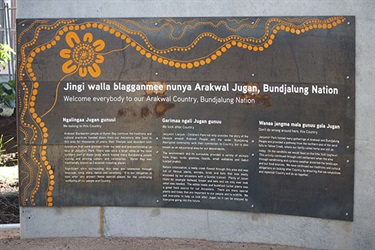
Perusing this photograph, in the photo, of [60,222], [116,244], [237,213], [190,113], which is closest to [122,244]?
[116,244]

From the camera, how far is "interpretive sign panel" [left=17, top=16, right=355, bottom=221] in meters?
4.89

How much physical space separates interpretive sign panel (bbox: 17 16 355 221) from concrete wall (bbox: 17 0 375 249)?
78 millimetres

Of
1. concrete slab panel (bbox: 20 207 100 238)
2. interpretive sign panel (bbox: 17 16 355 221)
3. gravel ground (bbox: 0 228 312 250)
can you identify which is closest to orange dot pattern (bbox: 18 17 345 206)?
interpretive sign panel (bbox: 17 16 355 221)

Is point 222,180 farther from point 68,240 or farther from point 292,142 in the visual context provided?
point 68,240

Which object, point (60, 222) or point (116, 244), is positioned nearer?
point (116, 244)

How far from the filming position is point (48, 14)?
5207 mm

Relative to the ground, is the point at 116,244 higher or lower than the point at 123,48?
lower

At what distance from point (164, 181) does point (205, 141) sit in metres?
0.52

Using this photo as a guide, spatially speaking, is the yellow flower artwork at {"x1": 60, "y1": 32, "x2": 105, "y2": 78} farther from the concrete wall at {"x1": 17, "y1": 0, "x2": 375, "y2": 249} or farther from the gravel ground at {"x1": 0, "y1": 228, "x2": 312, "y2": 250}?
the gravel ground at {"x1": 0, "y1": 228, "x2": 312, "y2": 250}

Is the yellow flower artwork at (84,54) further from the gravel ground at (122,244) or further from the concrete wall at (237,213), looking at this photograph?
the gravel ground at (122,244)

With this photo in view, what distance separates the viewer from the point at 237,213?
5.16 m

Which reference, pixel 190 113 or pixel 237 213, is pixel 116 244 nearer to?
pixel 237 213

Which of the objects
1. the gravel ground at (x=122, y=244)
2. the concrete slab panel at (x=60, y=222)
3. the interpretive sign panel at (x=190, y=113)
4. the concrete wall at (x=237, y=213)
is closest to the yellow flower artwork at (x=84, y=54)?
the interpretive sign panel at (x=190, y=113)

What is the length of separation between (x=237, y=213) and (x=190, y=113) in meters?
0.98
